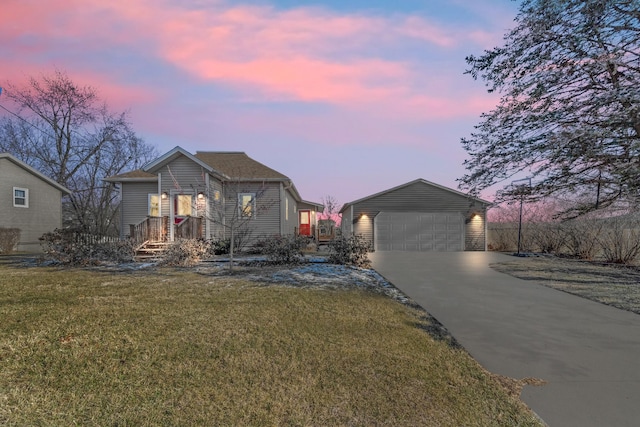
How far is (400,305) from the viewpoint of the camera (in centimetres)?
605

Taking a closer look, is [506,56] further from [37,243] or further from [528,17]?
[37,243]

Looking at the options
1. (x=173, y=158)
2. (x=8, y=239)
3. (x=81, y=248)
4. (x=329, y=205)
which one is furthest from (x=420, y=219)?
(x=8, y=239)

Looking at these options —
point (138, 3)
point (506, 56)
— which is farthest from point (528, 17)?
point (138, 3)

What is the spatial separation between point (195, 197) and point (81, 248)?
4.59 metres

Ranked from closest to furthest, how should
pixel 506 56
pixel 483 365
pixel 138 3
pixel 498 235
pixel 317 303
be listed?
pixel 483 365, pixel 317 303, pixel 506 56, pixel 138 3, pixel 498 235

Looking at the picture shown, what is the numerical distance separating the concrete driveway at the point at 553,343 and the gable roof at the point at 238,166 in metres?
10.6

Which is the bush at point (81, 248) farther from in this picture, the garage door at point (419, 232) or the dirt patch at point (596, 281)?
the garage door at point (419, 232)

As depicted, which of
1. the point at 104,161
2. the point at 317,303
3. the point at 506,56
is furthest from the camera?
the point at 104,161

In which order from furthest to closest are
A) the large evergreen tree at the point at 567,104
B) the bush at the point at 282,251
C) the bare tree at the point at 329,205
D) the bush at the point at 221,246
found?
the bare tree at the point at 329,205
the bush at the point at 221,246
the bush at the point at 282,251
the large evergreen tree at the point at 567,104

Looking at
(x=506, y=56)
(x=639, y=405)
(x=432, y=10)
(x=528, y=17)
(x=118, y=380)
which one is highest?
(x=432, y=10)

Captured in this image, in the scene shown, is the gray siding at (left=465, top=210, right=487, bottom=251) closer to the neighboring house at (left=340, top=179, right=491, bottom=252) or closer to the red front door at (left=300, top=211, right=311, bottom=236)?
the neighboring house at (left=340, top=179, right=491, bottom=252)

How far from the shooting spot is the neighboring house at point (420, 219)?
64.8 feet

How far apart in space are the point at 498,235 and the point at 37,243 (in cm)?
2758

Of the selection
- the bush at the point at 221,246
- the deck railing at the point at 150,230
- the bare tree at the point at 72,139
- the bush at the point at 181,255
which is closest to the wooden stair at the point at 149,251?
the deck railing at the point at 150,230
